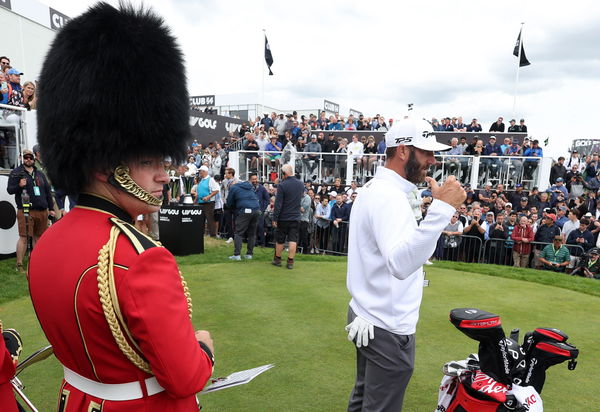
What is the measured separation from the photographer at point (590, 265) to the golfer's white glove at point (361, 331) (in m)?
8.26

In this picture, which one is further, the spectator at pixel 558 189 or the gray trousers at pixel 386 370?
the spectator at pixel 558 189

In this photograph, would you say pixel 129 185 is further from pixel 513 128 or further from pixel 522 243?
pixel 513 128

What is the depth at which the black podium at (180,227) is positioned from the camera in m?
9.05

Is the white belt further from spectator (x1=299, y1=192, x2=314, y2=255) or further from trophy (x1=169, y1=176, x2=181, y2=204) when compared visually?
trophy (x1=169, y1=176, x2=181, y2=204)

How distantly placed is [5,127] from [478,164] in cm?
1291

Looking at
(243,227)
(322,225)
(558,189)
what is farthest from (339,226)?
(558,189)

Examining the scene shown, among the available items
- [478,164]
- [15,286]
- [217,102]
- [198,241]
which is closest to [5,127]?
[15,286]

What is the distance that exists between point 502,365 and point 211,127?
25.3m

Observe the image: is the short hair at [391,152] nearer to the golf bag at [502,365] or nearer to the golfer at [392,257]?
the golfer at [392,257]

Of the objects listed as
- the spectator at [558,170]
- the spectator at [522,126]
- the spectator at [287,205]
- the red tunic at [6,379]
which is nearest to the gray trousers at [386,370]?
the red tunic at [6,379]

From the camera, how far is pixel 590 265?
8469 millimetres

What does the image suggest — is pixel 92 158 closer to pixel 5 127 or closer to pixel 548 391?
pixel 548 391

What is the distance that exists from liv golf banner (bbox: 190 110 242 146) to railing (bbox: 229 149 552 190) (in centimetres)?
962

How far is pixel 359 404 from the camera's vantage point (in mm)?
2473
